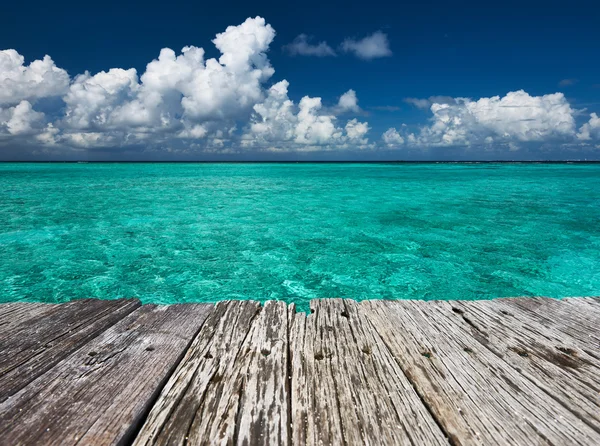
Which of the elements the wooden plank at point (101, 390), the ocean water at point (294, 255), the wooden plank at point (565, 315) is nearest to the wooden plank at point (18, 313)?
the wooden plank at point (101, 390)

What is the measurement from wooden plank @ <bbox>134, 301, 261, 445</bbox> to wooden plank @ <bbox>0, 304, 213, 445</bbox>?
70mm

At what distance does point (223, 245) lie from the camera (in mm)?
9609

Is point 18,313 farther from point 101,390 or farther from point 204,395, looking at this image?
point 204,395

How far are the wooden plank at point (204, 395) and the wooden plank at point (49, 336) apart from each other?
0.73m

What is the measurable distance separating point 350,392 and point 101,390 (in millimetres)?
1255

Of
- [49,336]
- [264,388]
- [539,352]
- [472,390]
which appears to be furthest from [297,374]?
[49,336]

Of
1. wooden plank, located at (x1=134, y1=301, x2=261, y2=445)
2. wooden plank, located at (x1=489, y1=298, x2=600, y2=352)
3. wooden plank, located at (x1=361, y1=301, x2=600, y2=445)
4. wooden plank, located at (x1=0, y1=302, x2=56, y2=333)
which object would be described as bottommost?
wooden plank, located at (x1=489, y1=298, x2=600, y2=352)

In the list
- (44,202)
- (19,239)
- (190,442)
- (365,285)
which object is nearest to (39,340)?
(190,442)

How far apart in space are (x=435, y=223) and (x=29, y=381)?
1276 cm

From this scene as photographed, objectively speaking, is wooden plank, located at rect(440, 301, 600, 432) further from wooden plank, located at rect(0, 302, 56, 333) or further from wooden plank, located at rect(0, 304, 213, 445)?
wooden plank, located at rect(0, 302, 56, 333)

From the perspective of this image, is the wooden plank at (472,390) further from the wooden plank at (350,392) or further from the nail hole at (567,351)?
the nail hole at (567,351)

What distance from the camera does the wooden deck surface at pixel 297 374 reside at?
1.45 meters

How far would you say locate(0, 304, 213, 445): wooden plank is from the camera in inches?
55.4

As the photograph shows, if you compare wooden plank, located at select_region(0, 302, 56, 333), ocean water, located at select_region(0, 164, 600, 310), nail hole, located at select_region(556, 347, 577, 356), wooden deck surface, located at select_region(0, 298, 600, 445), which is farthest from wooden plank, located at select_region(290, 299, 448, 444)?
ocean water, located at select_region(0, 164, 600, 310)
